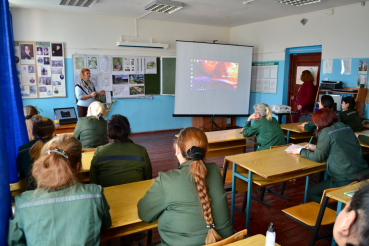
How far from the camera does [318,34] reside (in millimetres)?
5617

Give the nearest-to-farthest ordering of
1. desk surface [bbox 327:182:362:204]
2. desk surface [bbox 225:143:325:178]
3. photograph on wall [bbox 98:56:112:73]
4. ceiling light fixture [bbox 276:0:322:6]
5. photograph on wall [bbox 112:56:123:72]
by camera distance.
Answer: desk surface [bbox 327:182:362:204], desk surface [bbox 225:143:325:178], ceiling light fixture [bbox 276:0:322:6], photograph on wall [bbox 98:56:112:73], photograph on wall [bbox 112:56:123:72]

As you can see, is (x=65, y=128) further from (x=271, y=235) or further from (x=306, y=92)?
(x=306, y=92)

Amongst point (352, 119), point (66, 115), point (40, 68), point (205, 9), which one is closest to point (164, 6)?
point (205, 9)

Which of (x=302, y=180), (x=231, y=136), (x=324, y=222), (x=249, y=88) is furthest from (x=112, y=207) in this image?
(x=249, y=88)

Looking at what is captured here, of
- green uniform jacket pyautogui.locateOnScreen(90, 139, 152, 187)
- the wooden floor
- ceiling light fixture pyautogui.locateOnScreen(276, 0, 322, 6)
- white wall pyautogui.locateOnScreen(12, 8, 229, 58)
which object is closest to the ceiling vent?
white wall pyautogui.locateOnScreen(12, 8, 229, 58)

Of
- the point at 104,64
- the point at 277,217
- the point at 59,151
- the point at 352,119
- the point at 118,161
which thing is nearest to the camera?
the point at 59,151

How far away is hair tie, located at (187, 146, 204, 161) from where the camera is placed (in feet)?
4.75

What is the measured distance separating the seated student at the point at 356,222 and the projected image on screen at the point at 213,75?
587 centimetres

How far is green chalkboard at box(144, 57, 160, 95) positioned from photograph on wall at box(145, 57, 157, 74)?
0.27ft

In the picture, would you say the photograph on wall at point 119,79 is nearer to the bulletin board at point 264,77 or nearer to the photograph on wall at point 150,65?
the photograph on wall at point 150,65

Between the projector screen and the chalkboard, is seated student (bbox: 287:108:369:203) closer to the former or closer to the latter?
the projector screen

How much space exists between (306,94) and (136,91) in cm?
396

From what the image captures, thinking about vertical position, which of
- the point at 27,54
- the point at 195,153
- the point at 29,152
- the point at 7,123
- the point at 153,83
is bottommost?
the point at 29,152

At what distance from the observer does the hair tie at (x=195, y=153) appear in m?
1.45
